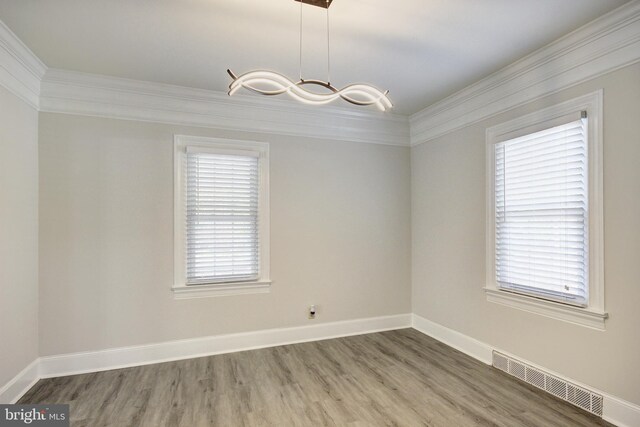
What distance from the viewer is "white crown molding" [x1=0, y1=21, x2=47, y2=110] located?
2.41 m

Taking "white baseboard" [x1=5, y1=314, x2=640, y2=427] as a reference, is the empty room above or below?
above

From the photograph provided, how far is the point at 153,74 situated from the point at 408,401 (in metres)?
3.62

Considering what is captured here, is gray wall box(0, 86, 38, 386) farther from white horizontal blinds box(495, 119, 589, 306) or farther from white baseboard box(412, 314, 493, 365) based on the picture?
white horizontal blinds box(495, 119, 589, 306)

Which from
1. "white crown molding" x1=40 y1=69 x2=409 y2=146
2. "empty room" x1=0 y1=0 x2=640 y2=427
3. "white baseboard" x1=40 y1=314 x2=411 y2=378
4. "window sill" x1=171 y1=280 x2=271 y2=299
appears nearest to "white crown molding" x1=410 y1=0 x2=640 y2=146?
"empty room" x1=0 y1=0 x2=640 y2=427

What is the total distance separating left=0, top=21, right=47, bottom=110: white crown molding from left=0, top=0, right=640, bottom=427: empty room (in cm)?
2

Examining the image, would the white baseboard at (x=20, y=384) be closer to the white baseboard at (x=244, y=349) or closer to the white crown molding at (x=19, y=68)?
the white baseboard at (x=244, y=349)

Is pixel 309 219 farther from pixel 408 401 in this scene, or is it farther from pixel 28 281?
pixel 28 281

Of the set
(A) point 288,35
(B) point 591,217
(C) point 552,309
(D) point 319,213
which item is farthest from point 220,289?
(B) point 591,217

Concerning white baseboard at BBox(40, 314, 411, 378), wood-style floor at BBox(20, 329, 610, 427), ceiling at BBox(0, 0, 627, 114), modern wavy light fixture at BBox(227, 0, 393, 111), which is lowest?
wood-style floor at BBox(20, 329, 610, 427)

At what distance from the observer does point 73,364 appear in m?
3.03

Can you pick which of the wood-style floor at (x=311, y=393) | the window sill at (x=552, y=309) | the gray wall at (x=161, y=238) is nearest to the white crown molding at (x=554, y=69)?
the gray wall at (x=161, y=238)

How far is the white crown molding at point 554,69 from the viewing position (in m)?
2.18

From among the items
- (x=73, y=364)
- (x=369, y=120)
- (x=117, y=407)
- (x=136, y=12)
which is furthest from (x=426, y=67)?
(x=73, y=364)

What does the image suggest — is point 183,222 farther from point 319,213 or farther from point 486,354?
point 486,354
